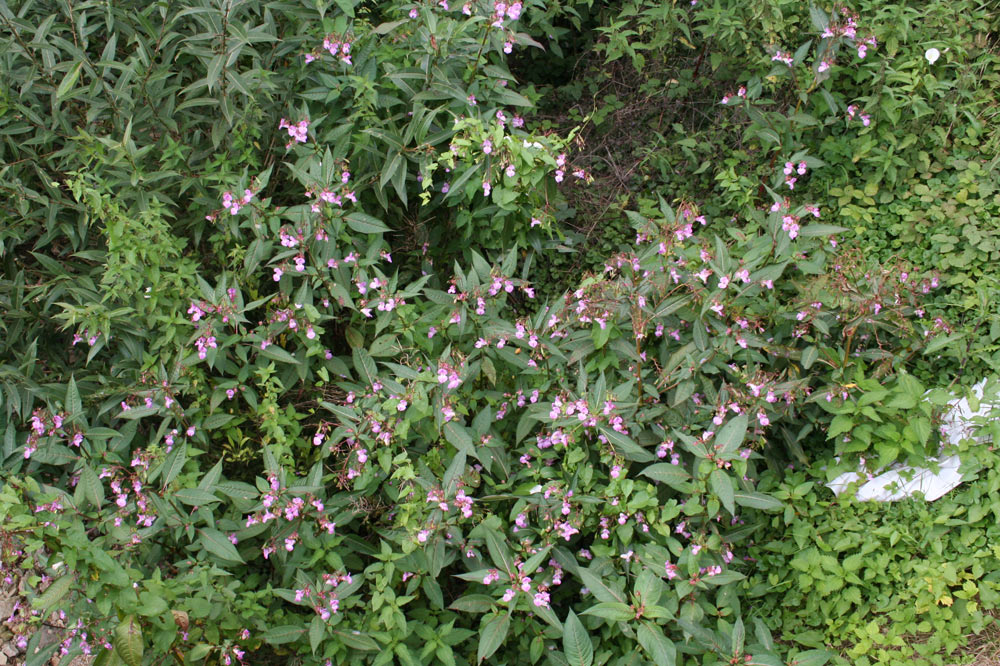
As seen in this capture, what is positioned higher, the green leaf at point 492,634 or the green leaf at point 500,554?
the green leaf at point 500,554

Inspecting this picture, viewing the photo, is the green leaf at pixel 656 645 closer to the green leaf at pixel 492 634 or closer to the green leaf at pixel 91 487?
the green leaf at pixel 492 634

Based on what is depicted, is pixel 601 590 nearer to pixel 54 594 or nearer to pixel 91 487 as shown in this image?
pixel 54 594

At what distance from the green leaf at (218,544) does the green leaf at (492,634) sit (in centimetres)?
91

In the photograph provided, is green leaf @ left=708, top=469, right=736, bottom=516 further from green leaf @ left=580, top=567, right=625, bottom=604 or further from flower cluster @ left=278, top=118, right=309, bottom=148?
flower cluster @ left=278, top=118, right=309, bottom=148

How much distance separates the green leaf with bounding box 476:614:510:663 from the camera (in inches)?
100

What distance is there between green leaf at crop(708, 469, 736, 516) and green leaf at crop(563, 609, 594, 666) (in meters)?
0.63

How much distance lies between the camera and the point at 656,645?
2.33m

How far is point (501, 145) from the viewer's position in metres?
3.05

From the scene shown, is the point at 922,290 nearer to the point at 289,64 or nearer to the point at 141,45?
the point at 289,64

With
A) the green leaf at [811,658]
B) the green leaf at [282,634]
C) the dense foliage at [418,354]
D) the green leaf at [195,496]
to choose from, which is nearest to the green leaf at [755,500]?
the dense foliage at [418,354]

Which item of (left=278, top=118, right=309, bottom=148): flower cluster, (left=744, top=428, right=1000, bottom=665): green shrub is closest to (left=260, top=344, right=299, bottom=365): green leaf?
(left=278, top=118, right=309, bottom=148): flower cluster

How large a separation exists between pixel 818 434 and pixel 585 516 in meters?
1.21

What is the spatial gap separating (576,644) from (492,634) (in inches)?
11.7

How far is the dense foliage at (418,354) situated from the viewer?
2717 millimetres
